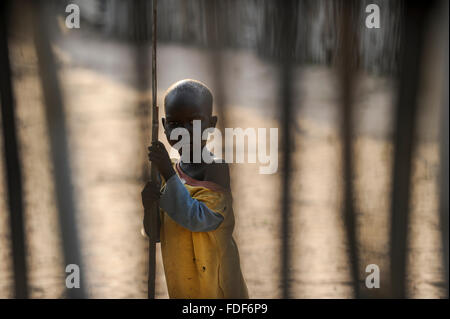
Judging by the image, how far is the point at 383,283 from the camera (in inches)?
63.2

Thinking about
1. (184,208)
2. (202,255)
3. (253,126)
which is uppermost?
(253,126)

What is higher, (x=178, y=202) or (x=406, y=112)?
(x=406, y=112)

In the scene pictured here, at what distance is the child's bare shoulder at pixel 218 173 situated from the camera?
1.06 metres

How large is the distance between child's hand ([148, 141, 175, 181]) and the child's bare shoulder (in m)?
0.09

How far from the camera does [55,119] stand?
1.49m

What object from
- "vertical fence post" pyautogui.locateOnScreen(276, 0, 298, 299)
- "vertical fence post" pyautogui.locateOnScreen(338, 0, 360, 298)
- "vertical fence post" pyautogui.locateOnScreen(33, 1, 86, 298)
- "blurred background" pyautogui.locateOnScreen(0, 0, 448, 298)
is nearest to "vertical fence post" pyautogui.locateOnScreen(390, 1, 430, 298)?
"blurred background" pyautogui.locateOnScreen(0, 0, 448, 298)

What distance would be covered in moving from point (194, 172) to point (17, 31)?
781 millimetres

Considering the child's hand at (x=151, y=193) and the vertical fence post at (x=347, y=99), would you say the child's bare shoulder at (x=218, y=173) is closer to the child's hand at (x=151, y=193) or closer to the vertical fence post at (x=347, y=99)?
the child's hand at (x=151, y=193)

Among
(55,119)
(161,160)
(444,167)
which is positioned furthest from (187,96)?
(444,167)

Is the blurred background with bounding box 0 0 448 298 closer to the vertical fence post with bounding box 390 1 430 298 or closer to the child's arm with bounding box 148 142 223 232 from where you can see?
the vertical fence post with bounding box 390 1 430 298

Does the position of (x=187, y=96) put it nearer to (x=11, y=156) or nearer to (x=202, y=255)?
(x=202, y=255)

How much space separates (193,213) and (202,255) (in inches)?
4.3

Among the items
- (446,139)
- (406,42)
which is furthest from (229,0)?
(446,139)

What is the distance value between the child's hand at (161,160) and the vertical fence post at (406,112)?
33.6 inches
